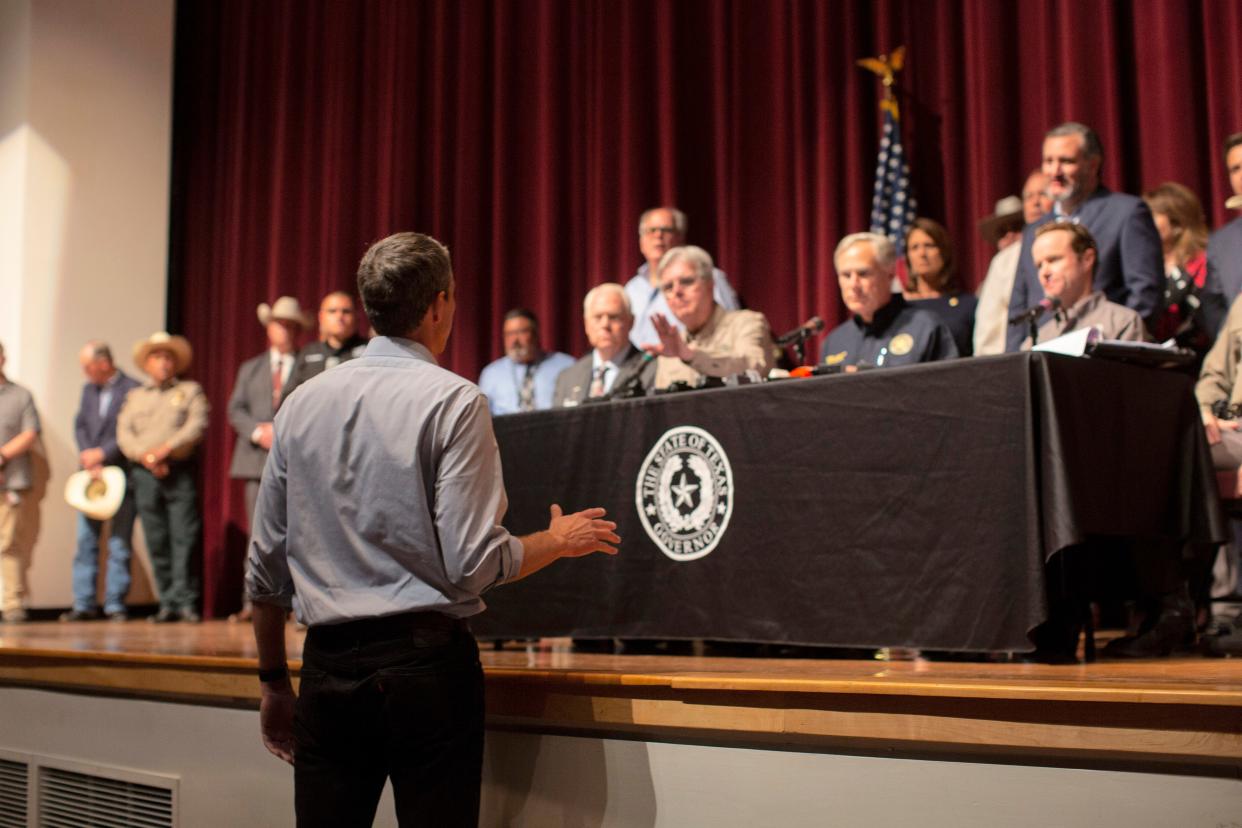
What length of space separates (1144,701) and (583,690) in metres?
0.98

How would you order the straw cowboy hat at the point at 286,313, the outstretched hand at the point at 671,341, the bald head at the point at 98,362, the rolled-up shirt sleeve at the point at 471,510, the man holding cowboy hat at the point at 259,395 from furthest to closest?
1. the bald head at the point at 98,362
2. the straw cowboy hat at the point at 286,313
3. the man holding cowboy hat at the point at 259,395
4. the outstretched hand at the point at 671,341
5. the rolled-up shirt sleeve at the point at 471,510

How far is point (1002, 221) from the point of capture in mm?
4879

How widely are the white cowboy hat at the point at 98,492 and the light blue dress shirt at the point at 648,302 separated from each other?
3.16 m

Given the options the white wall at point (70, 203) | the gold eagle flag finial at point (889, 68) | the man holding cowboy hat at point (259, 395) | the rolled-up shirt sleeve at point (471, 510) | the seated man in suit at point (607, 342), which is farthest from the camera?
the white wall at point (70, 203)

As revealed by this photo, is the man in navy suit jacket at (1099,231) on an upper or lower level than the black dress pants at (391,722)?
upper

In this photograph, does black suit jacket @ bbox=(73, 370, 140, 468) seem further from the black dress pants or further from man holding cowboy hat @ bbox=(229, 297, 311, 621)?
the black dress pants

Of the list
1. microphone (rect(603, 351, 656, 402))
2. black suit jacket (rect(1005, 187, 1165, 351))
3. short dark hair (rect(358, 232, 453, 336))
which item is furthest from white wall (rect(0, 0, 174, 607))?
short dark hair (rect(358, 232, 453, 336))

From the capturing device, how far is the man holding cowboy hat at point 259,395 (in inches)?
250

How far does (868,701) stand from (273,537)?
1.01m

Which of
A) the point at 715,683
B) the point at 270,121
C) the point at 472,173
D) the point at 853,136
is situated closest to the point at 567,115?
the point at 472,173

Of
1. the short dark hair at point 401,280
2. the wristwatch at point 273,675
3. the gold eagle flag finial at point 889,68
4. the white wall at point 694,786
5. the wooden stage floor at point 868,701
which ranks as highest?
the gold eagle flag finial at point 889,68

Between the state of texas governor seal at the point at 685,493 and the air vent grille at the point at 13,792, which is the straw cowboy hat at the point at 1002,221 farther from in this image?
the air vent grille at the point at 13,792

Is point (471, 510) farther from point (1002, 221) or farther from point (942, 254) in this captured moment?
point (1002, 221)

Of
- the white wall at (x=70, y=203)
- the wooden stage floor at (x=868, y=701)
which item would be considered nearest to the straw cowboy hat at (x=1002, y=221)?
the wooden stage floor at (x=868, y=701)
